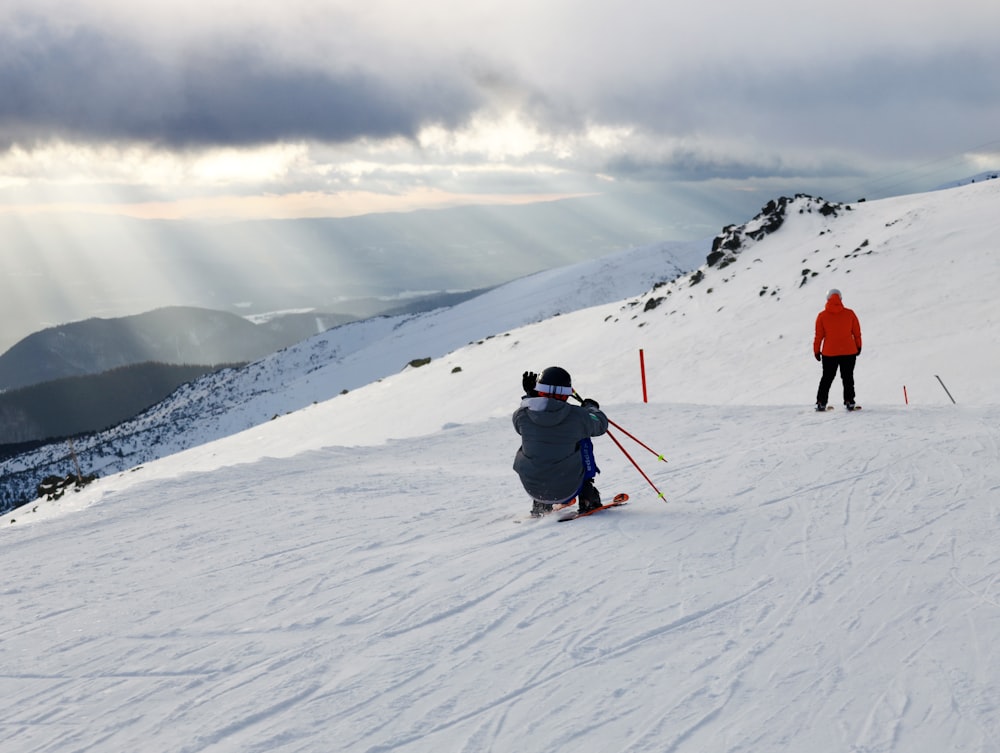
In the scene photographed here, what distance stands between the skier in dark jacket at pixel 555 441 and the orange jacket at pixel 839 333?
7.90 meters

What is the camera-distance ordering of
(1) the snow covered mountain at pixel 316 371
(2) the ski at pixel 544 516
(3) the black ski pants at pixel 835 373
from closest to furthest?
1. (2) the ski at pixel 544 516
2. (3) the black ski pants at pixel 835 373
3. (1) the snow covered mountain at pixel 316 371

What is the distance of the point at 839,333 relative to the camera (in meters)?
13.9

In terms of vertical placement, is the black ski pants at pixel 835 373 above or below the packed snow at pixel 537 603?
above

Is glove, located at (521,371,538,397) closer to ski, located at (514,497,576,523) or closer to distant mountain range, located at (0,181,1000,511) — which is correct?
ski, located at (514,497,576,523)

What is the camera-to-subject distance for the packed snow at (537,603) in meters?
4.05

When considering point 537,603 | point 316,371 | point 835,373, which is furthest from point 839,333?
point 316,371

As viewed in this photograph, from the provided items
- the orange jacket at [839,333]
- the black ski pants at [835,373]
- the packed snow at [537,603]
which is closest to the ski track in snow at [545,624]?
the packed snow at [537,603]

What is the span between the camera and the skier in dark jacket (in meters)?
7.52

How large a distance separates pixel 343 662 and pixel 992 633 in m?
4.18

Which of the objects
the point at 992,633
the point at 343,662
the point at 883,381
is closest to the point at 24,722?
the point at 343,662

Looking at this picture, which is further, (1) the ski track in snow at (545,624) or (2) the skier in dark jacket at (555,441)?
(2) the skier in dark jacket at (555,441)

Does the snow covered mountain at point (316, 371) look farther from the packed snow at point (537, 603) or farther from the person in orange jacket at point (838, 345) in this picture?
the packed snow at point (537, 603)

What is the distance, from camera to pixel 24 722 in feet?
14.6

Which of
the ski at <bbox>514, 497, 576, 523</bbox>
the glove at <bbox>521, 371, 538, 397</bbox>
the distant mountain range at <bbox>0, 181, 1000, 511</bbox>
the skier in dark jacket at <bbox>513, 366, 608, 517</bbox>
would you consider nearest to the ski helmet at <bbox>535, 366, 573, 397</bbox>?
the skier in dark jacket at <bbox>513, 366, 608, 517</bbox>
